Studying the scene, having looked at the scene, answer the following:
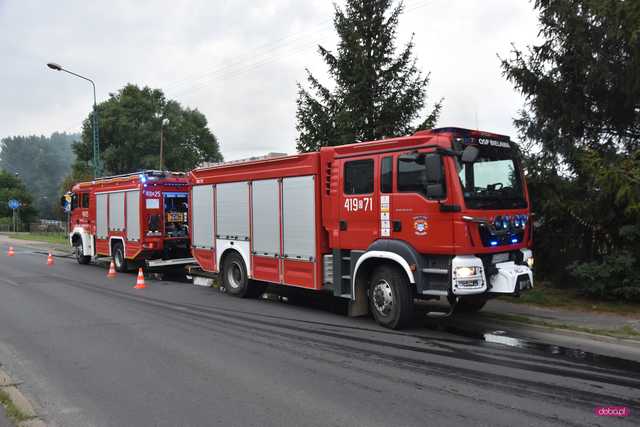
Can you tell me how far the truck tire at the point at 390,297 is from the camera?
25.7 feet

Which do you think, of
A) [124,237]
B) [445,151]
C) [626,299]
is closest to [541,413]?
[445,151]

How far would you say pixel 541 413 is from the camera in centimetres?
461

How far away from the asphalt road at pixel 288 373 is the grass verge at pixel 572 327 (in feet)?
3.02

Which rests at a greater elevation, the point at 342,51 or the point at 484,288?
the point at 342,51

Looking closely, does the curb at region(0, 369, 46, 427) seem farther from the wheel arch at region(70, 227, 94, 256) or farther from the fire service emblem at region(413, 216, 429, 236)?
the wheel arch at region(70, 227, 94, 256)

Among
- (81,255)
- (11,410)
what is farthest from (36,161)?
(11,410)

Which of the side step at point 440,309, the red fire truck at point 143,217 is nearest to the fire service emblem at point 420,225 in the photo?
the side step at point 440,309

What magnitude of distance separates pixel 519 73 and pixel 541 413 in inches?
295

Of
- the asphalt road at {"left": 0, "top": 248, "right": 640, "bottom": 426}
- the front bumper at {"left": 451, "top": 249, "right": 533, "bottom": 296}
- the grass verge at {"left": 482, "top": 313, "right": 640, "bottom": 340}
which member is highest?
the front bumper at {"left": 451, "top": 249, "right": 533, "bottom": 296}

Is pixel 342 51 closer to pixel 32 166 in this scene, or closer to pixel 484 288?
pixel 484 288

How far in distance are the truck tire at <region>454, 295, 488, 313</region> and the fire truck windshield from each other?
5.83ft

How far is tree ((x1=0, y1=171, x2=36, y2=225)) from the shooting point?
66.6m

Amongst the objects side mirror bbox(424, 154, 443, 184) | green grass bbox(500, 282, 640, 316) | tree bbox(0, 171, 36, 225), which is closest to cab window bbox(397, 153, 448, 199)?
side mirror bbox(424, 154, 443, 184)

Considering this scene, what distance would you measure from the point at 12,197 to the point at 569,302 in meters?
75.8
